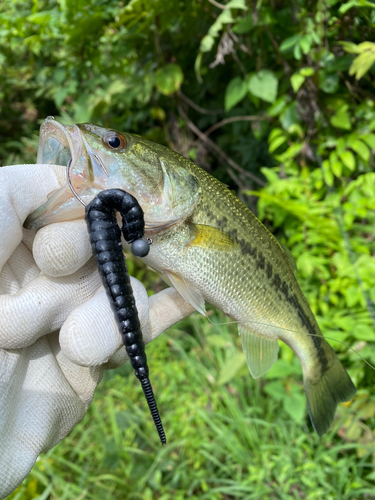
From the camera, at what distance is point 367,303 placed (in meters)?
1.91

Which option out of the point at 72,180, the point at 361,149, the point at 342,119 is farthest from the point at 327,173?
the point at 72,180

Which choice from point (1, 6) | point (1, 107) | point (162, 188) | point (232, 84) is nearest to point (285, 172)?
point (232, 84)

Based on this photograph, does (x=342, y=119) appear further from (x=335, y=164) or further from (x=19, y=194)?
(x=19, y=194)

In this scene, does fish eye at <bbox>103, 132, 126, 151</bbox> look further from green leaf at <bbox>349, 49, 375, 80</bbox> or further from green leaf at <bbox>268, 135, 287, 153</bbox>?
green leaf at <bbox>268, 135, 287, 153</bbox>

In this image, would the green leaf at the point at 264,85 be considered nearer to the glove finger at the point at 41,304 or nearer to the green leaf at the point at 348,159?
the green leaf at the point at 348,159

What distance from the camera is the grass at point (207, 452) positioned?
1956 mm

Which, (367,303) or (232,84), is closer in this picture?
(367,303)

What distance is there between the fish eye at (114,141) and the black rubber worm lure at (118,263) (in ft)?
0.75

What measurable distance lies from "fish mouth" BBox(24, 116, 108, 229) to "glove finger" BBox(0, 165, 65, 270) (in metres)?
0.03

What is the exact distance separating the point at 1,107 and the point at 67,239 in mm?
5679

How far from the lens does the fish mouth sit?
949mm

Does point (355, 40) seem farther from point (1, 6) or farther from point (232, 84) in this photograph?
point (1, 6)

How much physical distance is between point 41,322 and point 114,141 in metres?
0.54

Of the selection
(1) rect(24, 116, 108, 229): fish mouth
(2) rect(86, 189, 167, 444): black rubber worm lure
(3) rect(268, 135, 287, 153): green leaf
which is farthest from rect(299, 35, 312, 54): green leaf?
(2) rect(86, 189, 167, 444): black rubber worm lure
